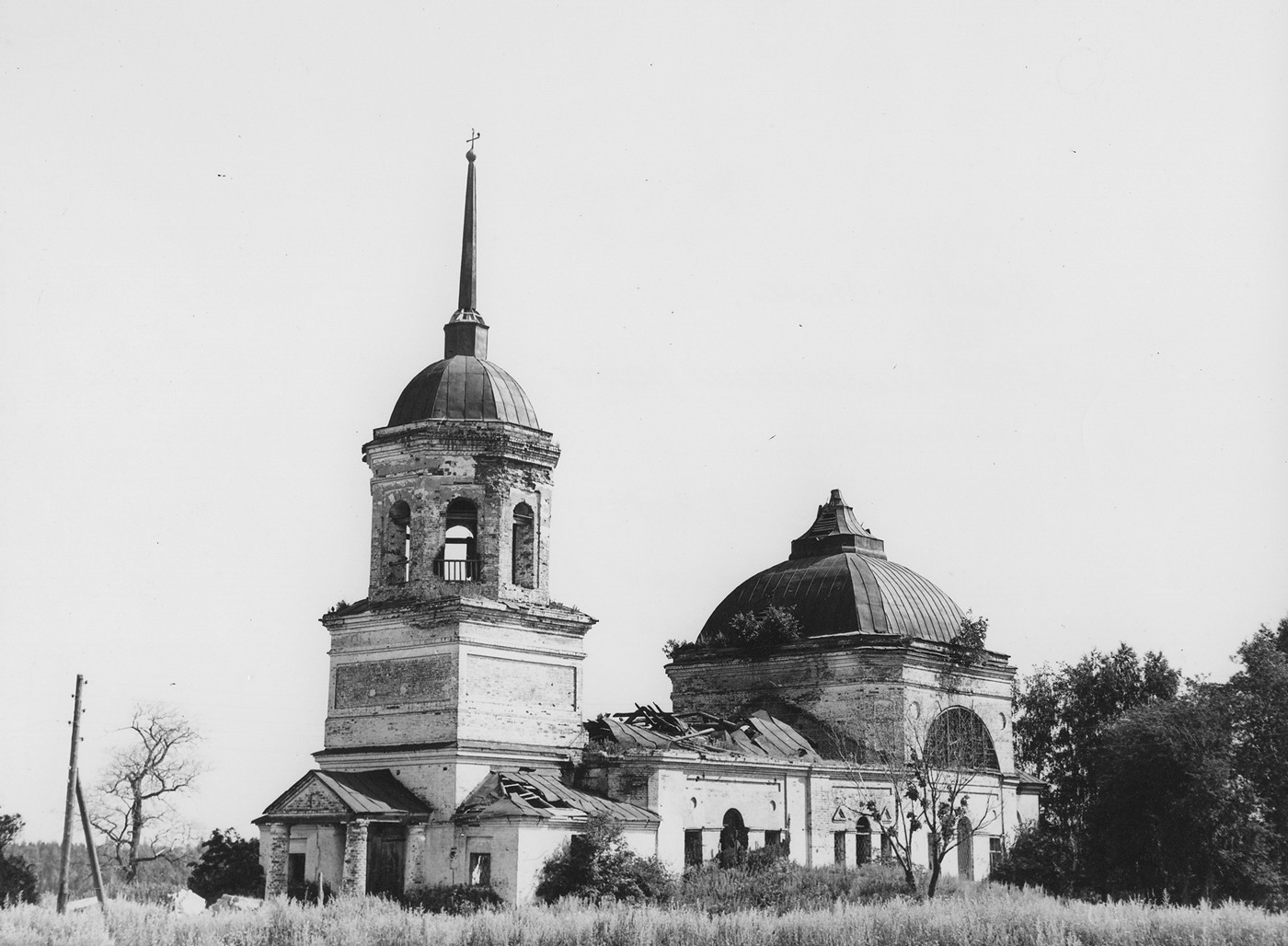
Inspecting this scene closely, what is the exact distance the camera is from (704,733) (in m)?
30.2

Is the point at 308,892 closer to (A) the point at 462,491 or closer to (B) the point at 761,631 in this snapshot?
(A) the point at 462,491

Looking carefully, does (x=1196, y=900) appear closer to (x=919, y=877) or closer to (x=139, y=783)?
(x=919, y=877)

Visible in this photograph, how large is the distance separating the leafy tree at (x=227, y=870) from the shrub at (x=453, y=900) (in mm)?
3747

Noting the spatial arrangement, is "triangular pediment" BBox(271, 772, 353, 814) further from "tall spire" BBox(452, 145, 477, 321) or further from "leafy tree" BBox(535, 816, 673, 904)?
"tall spire" BBox(452, 145, 477, 321)

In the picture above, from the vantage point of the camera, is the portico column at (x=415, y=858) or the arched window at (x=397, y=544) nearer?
the portico column at (x=415, y=858)

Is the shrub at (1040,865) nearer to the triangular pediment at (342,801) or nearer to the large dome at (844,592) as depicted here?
the large dome at (844,592)

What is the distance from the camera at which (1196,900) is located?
30875 millimetres

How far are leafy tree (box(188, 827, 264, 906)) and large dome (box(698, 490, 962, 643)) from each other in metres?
12.3

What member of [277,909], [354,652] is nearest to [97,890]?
[277,909]

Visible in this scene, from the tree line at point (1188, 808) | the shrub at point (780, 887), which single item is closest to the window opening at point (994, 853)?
the tree line at point (1188, 808)

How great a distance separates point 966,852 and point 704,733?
764 cm

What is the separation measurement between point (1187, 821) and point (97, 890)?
831 inches

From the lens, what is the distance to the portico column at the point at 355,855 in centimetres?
2427

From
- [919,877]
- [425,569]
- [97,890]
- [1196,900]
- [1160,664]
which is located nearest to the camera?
[97,890]
